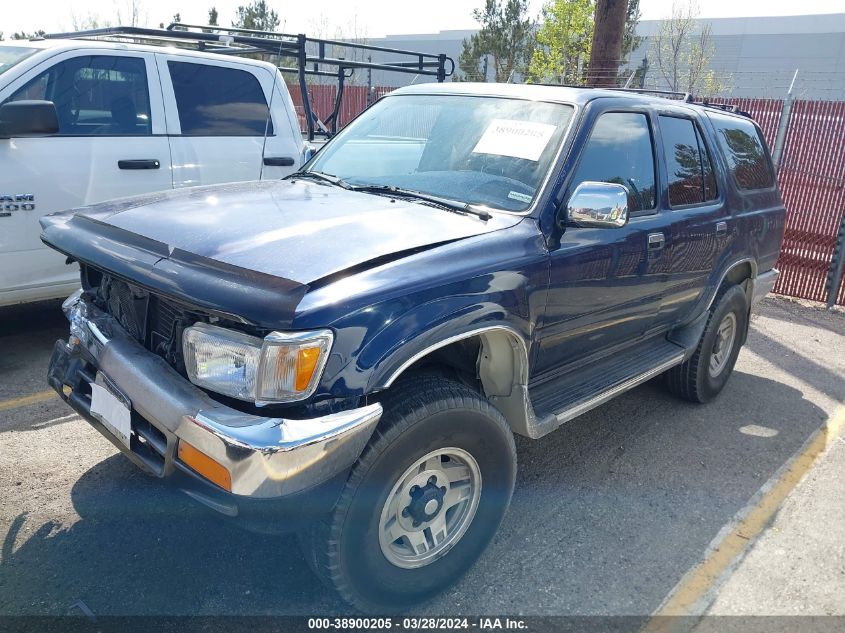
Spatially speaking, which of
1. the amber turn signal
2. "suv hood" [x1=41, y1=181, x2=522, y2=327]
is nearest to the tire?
"suv hood" [x1=41, y1=181, x2=522, y2=327]

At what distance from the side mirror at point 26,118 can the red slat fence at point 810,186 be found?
7.01 meters

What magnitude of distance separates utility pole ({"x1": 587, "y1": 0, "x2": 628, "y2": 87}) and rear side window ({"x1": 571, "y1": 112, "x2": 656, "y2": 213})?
5935 mm

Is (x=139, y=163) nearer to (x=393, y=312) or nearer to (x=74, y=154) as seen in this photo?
(x=74, y=154)

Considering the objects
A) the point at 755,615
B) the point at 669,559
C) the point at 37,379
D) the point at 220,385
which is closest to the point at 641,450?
the point at 669,559

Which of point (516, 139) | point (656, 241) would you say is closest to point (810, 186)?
point (656, 241)

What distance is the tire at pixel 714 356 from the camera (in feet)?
15.3

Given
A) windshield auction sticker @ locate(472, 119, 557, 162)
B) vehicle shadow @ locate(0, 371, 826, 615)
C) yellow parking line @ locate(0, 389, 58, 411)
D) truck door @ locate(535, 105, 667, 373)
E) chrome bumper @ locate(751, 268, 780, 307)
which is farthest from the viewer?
chrome bumper @ locate(751, 268, 780, 307)

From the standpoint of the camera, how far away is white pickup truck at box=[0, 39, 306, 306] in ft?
14.9

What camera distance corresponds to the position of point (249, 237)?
8.30ft

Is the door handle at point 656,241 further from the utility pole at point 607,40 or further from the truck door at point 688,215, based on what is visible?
the utility pole at point 607,40

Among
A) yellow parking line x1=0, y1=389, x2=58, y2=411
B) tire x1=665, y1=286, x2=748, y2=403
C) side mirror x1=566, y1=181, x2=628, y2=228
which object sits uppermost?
side mirror x1=566, y1=181, x2=628, y2=228

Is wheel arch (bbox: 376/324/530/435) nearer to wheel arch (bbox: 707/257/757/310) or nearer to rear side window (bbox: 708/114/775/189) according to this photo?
wheel arch (bbox: 707/257/757/310)

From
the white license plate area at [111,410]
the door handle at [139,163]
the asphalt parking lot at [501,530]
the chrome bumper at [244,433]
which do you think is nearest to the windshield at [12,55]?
the door handle at [139,163]

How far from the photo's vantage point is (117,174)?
4.97 meters
